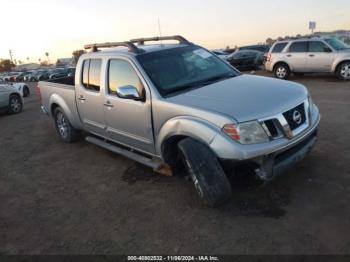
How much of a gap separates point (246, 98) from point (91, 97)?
9.02 feet

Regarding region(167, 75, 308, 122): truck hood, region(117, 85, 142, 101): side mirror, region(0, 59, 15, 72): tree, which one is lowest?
region(0, 59, 15, 72): tree

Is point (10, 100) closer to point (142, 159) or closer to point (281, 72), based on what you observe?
point (142, 159)

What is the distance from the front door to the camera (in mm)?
4367

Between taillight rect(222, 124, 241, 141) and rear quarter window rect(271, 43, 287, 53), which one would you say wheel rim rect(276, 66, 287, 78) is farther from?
taillight rect(222, 124, 241, 141)

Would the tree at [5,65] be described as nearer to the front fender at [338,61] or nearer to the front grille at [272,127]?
the front fender at [338,61]

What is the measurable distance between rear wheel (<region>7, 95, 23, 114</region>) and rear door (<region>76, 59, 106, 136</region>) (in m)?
7.59

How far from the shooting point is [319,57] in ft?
44.0

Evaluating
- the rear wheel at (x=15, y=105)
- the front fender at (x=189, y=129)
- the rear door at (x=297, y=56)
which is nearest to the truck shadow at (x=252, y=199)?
the front fender at (x=189, y=129)

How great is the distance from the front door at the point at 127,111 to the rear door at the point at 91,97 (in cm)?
25

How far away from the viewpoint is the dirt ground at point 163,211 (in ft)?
10.6

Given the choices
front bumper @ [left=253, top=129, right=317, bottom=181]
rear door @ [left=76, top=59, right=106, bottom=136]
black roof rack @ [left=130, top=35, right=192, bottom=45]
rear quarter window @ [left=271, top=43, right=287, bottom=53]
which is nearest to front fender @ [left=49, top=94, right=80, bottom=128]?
rear door @ [left=76, top=59, right=106, bottom=136]

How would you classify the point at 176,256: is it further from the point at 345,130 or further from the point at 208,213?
the point at 345,130

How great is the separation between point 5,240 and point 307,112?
12.0 feet

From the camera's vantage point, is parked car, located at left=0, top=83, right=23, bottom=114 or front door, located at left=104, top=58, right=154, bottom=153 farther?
parked car, located at left=0, top=83, right=23, bottom=114
